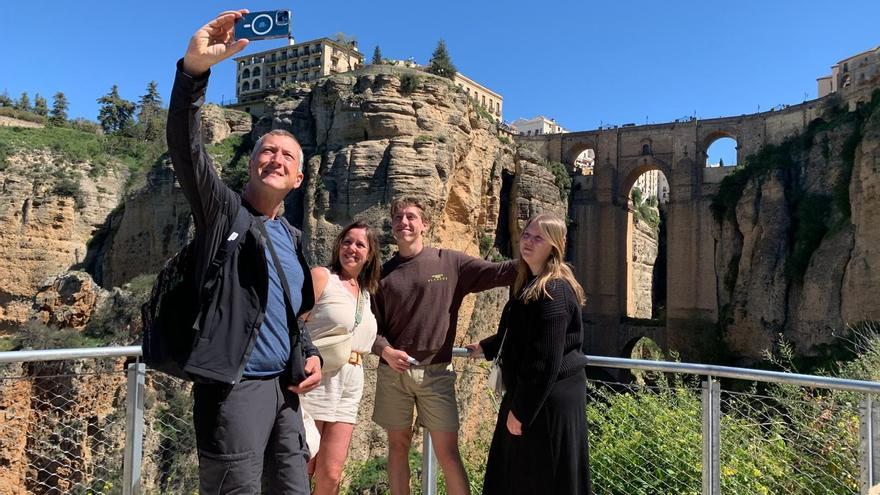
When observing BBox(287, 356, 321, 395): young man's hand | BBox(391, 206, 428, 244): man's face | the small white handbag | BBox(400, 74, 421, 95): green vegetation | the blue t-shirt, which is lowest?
the small white handbag

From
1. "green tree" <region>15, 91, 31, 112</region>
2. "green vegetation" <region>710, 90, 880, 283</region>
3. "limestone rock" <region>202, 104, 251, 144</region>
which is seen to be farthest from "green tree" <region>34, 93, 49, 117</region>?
"green vegetation" <region>710, 90, 880, 283</region>

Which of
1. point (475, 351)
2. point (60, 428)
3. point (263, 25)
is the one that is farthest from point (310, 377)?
point (60, 428)

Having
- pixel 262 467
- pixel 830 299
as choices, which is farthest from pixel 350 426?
pixel 830 299

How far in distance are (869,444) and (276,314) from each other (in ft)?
10.3

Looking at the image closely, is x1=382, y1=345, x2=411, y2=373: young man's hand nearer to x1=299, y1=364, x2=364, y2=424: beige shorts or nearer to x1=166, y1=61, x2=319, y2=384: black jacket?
x1=299, y1=364, x2=364, y2=424: beige shorts

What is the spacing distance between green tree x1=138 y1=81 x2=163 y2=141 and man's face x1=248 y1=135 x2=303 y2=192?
40.6 m

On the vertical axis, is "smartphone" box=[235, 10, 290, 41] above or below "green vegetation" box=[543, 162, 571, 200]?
below

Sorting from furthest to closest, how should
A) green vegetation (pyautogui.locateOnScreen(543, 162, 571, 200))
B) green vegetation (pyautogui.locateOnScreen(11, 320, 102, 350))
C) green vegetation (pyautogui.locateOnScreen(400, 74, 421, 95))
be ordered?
green vegetation (pyautogui.locateOnScreen(543, 162, 571, 200))
green vegetation (pyautogui.locateOnScreen(400, 74, 421, 95))
green vegetation (pyautogui.locateOnScreen(11, 320, 102, 350))

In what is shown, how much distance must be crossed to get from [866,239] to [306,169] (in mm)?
18856

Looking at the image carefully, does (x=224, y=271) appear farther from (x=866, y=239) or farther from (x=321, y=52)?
(x=321, y=52)

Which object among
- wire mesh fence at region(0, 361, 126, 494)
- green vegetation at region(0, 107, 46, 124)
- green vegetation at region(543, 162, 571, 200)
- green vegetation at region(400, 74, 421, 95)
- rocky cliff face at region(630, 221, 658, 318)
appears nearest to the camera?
wire mesh fence at region(0, 361, 126, 494)

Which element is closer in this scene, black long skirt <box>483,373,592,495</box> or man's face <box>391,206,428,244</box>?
black long skirt <box>483,373,592,495</box>

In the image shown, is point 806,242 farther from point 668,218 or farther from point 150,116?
point 150,116

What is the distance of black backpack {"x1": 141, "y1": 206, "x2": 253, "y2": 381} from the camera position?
2.44 metres
